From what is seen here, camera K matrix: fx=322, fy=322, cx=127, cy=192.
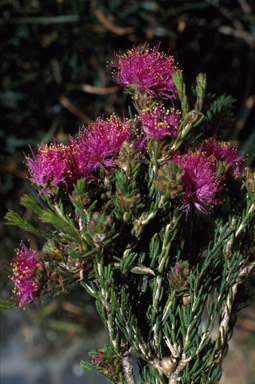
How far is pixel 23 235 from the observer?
3.30ft

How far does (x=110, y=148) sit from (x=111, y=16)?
2.40ft

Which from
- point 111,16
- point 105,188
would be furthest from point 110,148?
point 111,16

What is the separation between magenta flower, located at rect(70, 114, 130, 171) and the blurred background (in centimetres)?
57

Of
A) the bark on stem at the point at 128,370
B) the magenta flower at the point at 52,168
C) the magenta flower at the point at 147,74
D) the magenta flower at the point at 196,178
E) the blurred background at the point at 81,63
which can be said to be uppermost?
the blurred background at the point at 81,63

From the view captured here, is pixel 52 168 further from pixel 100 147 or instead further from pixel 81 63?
pixel 81 63

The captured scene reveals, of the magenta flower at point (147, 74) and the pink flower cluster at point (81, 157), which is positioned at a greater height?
the magenta flower at point (147, 74)

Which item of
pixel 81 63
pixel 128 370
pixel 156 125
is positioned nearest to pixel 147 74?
pixel 156 125

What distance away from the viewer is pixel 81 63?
92 cm

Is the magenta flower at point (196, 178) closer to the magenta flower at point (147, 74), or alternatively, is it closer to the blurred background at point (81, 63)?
the magenta flower at point (147, 74)

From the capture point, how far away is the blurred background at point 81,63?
0.85 metres

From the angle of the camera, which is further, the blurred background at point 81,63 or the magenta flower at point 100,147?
the blurred background at point 81,63

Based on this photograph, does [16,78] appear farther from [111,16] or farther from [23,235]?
[23,235]

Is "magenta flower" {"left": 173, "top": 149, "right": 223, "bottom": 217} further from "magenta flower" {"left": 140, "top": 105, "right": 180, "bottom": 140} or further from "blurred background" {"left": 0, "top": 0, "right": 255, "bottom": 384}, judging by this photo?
"blurred background" {"left": 0, "top": 0, "right": 255, "bottom": 384}

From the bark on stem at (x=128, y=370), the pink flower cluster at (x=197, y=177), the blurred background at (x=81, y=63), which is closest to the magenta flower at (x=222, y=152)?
the pink flower cluster at (x=197, y=177)
